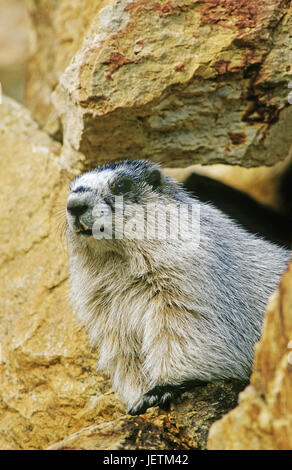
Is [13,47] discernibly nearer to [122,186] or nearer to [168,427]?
[122,186]

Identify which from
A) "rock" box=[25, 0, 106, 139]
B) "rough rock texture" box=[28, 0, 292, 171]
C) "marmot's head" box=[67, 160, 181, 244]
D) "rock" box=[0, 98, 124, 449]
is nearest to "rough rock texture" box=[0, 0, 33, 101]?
"rock" box=[25, 0, 106, 139]

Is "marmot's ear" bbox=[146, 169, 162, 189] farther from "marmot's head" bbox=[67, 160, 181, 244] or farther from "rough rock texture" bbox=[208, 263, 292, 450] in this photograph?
"rough rock texture" bbox=[208, 263, 292, 450]

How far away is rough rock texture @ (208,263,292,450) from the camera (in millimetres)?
2473

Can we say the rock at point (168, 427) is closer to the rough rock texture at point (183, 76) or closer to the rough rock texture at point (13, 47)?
the rough rock texture at point (183, 76)

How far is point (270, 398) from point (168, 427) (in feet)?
4.09

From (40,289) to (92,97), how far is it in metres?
1.98

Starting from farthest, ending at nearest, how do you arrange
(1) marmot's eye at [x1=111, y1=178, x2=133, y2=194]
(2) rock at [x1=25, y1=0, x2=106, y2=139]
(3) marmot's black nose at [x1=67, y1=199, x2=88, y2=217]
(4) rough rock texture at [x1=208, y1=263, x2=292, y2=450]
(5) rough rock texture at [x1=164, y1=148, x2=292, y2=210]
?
(5) rough rock texture at [x1=164, y1=148, x2=292, y2=210]
(2) rock at [x1=25, y1=0, x2=106, y2=139]
(1) marmot's eye at [x1=111, y1=178, x2=133, y2=194]
(3) marmot's black nose at [x1=67, y1=199, x2=88, y2=217]
(4) rough rock texture at [x1=208, y1=263, x2=292, y2=450]

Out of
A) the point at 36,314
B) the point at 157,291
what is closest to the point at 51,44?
the point at 36,314

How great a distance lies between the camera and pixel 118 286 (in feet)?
13.9

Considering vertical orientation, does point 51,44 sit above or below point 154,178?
above

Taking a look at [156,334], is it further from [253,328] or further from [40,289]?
[40,289]

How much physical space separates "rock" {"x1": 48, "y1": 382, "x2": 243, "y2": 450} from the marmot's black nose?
1.51 meters

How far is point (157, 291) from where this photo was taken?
13.4ft
